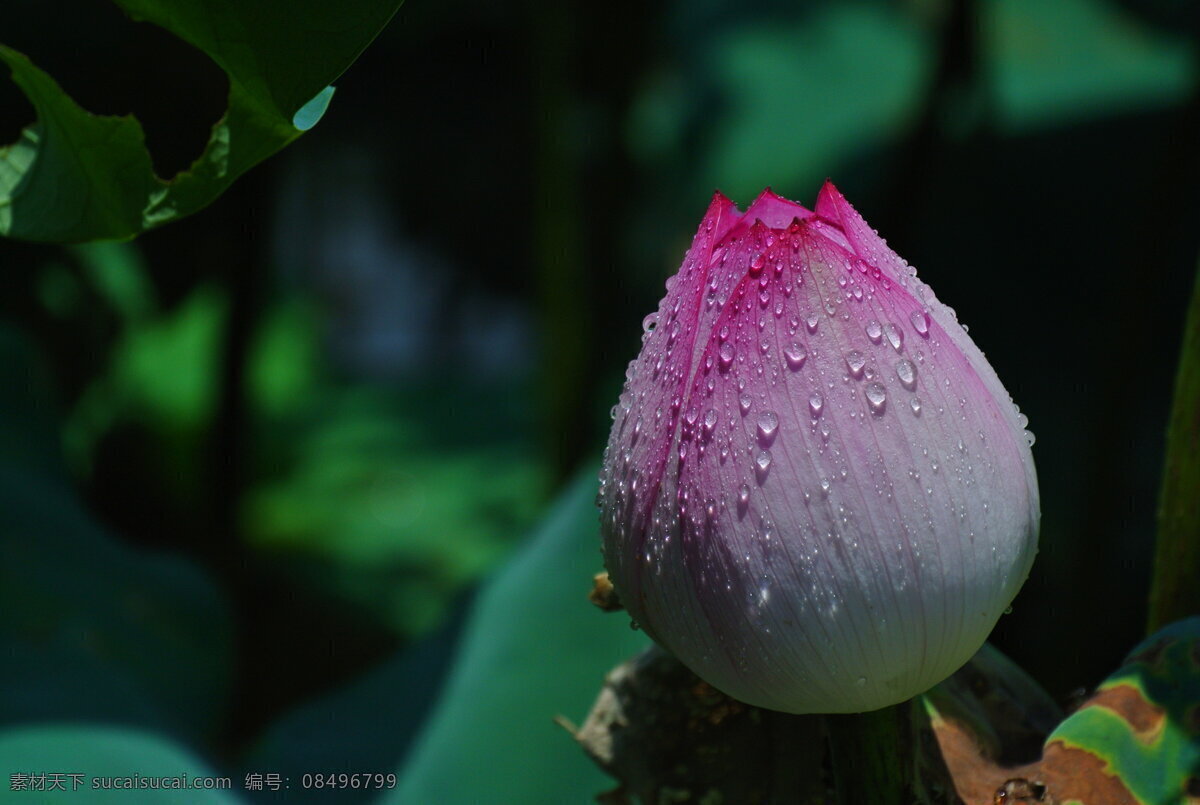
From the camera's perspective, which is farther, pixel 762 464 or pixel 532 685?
pixel 532 685

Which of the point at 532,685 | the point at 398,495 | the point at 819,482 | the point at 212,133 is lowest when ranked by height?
the point at 398,495

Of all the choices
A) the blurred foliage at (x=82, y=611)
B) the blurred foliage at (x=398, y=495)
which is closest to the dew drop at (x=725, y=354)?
the blurred foliage at (x=82, y=611)

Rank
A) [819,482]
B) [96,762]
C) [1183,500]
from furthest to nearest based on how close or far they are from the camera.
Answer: [96,762] → [1183,500] → [819,482]

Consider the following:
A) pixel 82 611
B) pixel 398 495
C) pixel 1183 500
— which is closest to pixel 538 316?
pixel 398 495

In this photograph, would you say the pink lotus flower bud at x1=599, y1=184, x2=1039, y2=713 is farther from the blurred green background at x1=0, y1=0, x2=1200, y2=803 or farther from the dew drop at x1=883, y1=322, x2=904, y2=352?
→ the blurred green background at x1=0, y1=0, x2=1200, y2=803

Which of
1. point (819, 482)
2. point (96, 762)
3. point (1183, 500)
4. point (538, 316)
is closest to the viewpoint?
point (819, 482)

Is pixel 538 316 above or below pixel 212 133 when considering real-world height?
below

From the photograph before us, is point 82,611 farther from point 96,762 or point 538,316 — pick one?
point 538,316

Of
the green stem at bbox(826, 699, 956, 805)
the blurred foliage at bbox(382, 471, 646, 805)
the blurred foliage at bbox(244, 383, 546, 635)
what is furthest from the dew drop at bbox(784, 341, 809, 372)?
the blurred foliage at bbox(244, 383, 546, 635)
